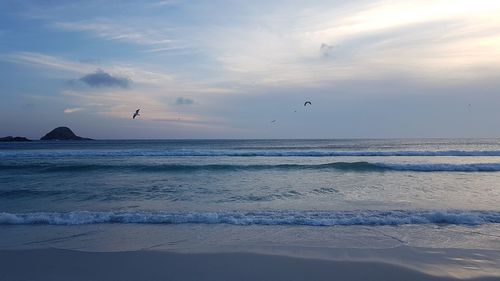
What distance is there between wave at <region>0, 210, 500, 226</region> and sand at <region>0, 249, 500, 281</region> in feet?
7.01

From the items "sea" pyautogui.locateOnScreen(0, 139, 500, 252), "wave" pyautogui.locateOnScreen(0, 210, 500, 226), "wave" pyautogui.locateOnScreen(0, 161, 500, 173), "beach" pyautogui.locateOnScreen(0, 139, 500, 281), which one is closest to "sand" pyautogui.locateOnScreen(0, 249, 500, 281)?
"beach" pyautogui.locateOnScreen(0, 139, 500, 281)

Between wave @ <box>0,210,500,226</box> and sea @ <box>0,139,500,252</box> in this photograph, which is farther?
wave @ <box>0,210,500,226</box>

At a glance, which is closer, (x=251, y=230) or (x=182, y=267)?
(x=182, y=267)

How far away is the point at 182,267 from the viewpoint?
5.25m

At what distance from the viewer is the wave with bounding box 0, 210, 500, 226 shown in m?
7.73

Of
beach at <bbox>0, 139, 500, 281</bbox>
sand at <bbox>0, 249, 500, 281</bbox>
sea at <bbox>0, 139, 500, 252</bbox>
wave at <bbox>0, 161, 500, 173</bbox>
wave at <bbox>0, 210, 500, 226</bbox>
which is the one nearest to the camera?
sand at <bbox>0, 249, 500, 281</bbox>

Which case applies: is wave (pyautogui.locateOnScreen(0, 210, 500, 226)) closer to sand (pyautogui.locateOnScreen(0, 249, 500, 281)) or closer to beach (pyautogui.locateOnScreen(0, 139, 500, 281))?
beach (pyautogui.locateOnScreen(0, 139, 500, 281))

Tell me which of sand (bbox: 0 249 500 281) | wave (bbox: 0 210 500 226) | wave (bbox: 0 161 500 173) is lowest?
sand (bbox: 0 249 500 281)

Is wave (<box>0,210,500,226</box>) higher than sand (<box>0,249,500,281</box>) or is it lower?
higher

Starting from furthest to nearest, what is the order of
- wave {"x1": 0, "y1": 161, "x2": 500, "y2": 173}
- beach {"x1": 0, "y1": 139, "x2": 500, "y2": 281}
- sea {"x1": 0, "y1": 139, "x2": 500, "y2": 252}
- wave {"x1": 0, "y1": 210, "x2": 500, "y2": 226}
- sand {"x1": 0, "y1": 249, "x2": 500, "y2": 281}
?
wave {"x1": 0, "y1": 161, "x2": 500, "y2": 173}
wave {"x1": 0, "y1": 210, "x2": 500, "y2": 226}
sea {"x1": 0, "y1": 139, "x2": 500, "y2": 252}
beach {"x1": 0, "y1": 139, "x2": 500, "y2": 281}
sand {"x1": 0, "y1": 249, "x2": 500, "y2": 281}

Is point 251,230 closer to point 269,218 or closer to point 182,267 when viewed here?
point 269,218

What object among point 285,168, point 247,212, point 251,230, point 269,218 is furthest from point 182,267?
point 285,168

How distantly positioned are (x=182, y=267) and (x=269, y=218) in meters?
3.10

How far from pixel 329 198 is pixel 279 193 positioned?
5.52 ft
